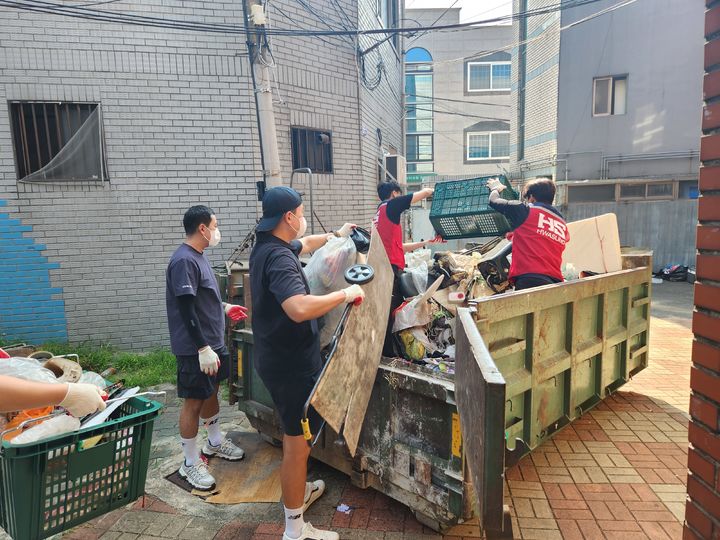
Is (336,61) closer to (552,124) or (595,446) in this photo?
(595,446)

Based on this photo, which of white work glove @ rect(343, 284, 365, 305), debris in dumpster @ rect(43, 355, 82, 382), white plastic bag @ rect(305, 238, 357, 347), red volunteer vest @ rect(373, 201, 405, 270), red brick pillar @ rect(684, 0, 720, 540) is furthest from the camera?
red volunteer vest @ rect(373, 201, 405, 270)

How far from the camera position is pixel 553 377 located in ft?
10.9

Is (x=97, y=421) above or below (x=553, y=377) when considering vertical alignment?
above

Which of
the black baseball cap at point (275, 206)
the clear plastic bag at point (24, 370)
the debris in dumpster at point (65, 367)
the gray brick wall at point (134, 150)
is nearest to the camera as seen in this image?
the clear plastic bag at point (24, 370)

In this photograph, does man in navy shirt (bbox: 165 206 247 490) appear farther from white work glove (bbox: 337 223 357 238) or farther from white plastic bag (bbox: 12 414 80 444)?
white plastic bag (bbox: 12 414 80 444)

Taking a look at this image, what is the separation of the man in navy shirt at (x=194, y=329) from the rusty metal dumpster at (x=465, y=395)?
41 centimetres

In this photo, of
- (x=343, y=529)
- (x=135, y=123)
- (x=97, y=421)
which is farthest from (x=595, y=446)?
(x=135, y=123)

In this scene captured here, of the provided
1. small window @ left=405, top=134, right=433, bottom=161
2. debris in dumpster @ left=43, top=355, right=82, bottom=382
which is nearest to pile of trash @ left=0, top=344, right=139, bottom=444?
debris in dumpster @ left=43, top=355, right=82, bottom=382

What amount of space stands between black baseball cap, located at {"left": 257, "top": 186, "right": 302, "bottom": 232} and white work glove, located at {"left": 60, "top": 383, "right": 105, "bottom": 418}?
1.17m

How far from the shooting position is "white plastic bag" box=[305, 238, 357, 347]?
3.10 m

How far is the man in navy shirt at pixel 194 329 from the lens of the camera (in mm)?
3312

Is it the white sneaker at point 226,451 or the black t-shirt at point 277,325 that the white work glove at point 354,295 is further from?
the white sneaker at point 226,451

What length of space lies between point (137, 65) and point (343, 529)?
6.04 metres

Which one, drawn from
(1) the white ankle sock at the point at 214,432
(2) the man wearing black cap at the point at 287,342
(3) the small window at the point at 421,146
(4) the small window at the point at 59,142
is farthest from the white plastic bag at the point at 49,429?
(3) the small window at the point at 421,146
